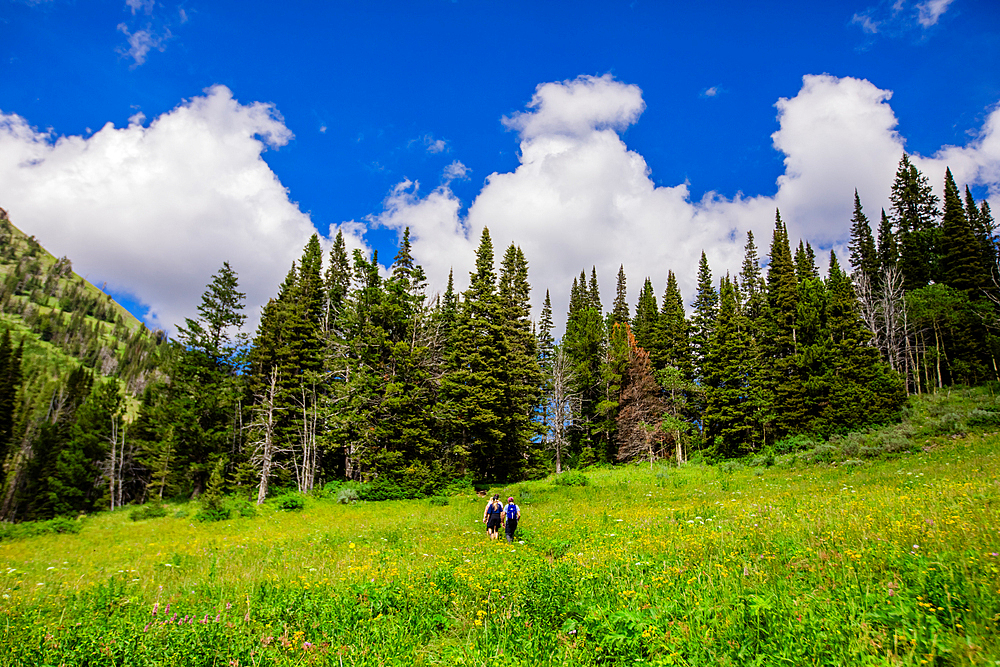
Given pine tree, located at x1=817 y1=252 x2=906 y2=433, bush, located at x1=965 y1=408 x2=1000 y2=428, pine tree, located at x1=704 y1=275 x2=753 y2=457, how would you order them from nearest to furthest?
bush, located at x1=965 y1=408 x2=1000 y2=428 < pine tree, located at x1=817 y1=252 x2=906 y2=433 < pine tree, located at x1=704 y1=275 x2=753 y2=457

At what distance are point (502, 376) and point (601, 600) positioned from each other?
96.2ft

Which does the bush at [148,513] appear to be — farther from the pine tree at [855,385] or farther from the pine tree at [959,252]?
the pine tree at [959,252]

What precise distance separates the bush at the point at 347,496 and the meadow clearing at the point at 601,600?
17.0 m

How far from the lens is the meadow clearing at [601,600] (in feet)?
12.9

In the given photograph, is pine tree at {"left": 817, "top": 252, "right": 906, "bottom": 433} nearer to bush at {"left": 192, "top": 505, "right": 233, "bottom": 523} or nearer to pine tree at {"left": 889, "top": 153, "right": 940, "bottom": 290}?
pine tree at {"left": 889, "top": 153, "right": 940, "bottom": 290}

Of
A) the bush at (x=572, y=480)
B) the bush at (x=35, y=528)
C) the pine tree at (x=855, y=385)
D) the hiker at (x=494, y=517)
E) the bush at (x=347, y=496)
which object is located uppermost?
the pine tree at (x=855, y=385)

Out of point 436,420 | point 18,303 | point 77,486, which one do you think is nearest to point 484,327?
point 436,420

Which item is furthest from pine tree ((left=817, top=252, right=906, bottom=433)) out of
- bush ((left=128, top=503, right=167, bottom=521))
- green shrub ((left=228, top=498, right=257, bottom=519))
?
bush ((left=128, top=503, right=167, bottom=521))

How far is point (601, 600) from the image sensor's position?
5.32m

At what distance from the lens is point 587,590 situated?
5.59 metres

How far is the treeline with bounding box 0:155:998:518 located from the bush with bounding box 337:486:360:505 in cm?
104

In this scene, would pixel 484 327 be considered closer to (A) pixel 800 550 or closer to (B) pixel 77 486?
(A) pixel 800 550

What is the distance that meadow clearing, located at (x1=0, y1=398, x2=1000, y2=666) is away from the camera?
12.9 ft

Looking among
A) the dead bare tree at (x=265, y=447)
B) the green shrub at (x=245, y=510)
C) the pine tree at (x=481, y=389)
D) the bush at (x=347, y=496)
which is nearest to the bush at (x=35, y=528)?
the green shrub at (x=245, y=510)
